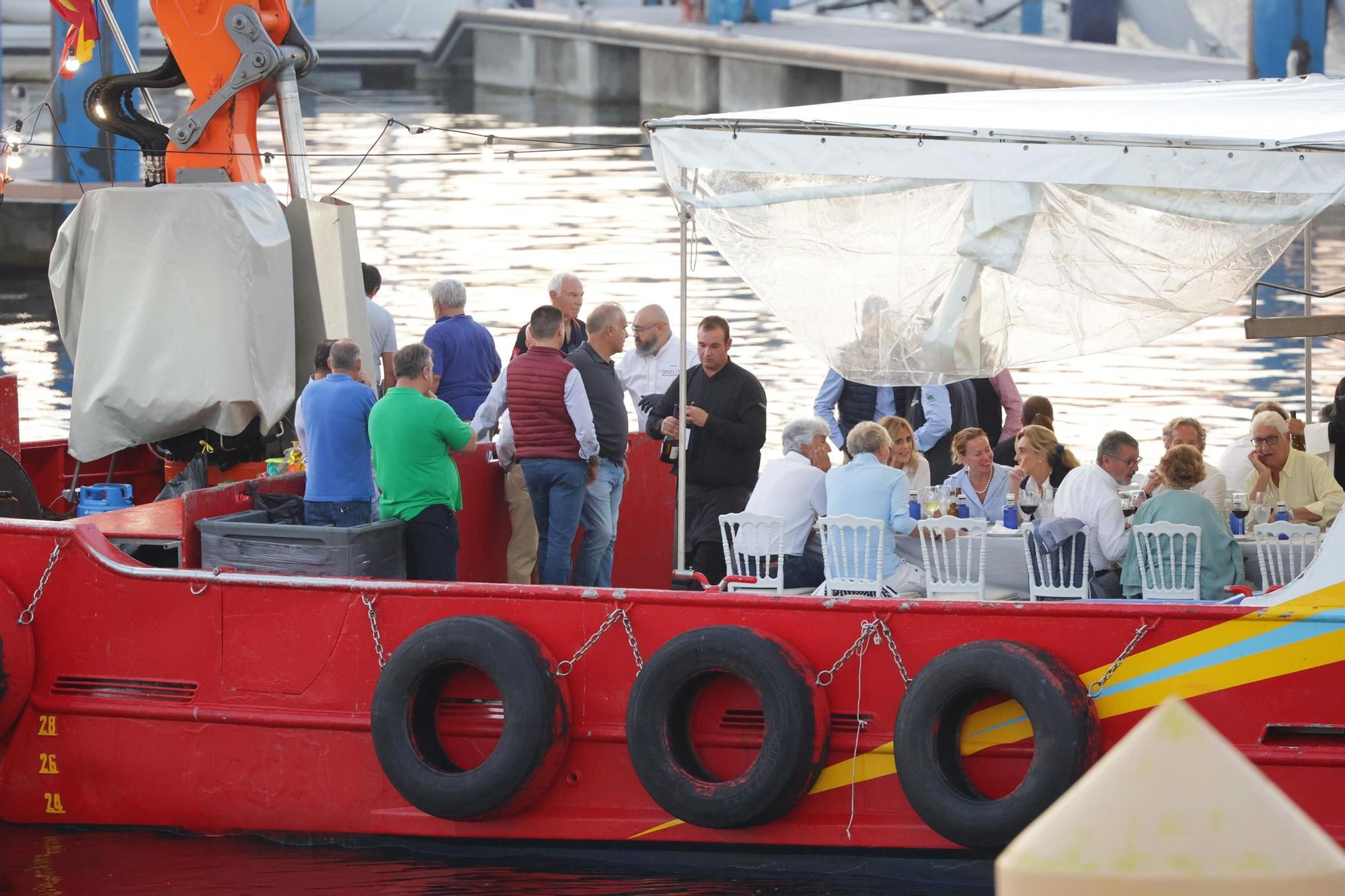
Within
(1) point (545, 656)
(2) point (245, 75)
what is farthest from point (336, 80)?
(1) point (545, 656)

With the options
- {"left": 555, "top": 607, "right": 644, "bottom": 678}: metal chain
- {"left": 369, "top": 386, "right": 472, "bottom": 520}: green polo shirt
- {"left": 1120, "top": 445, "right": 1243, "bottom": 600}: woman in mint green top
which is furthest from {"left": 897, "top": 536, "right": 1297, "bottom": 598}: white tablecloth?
{"left": 369, "top": 386, "right": 472, "bottom": 520}: green polo shirt

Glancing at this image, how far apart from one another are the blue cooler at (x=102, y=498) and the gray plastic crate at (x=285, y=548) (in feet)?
5.83

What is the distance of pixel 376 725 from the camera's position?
22.2 ft

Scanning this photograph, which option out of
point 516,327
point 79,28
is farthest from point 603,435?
point 516,327

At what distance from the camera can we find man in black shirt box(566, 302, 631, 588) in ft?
27.2

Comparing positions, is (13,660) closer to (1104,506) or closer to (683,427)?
(683,427)

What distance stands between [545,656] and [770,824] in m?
1.02

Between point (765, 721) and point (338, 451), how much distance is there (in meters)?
2.24

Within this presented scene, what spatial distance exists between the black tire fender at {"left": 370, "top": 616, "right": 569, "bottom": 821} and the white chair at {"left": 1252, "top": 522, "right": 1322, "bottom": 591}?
9.30ft

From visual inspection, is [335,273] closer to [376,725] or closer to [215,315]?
[215,315]

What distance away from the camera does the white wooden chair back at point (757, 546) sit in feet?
24.1

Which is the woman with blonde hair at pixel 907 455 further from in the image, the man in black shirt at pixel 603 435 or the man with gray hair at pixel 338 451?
the man with gray hair at pixel 338 451

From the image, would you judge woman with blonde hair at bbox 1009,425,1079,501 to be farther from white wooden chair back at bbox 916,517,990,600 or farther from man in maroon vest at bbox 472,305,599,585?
man in maroon vest at bbox 472,305,599,585

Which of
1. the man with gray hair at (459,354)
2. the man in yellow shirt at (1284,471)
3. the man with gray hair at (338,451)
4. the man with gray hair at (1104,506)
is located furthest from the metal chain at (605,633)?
the man with gray hair at (459,354)
